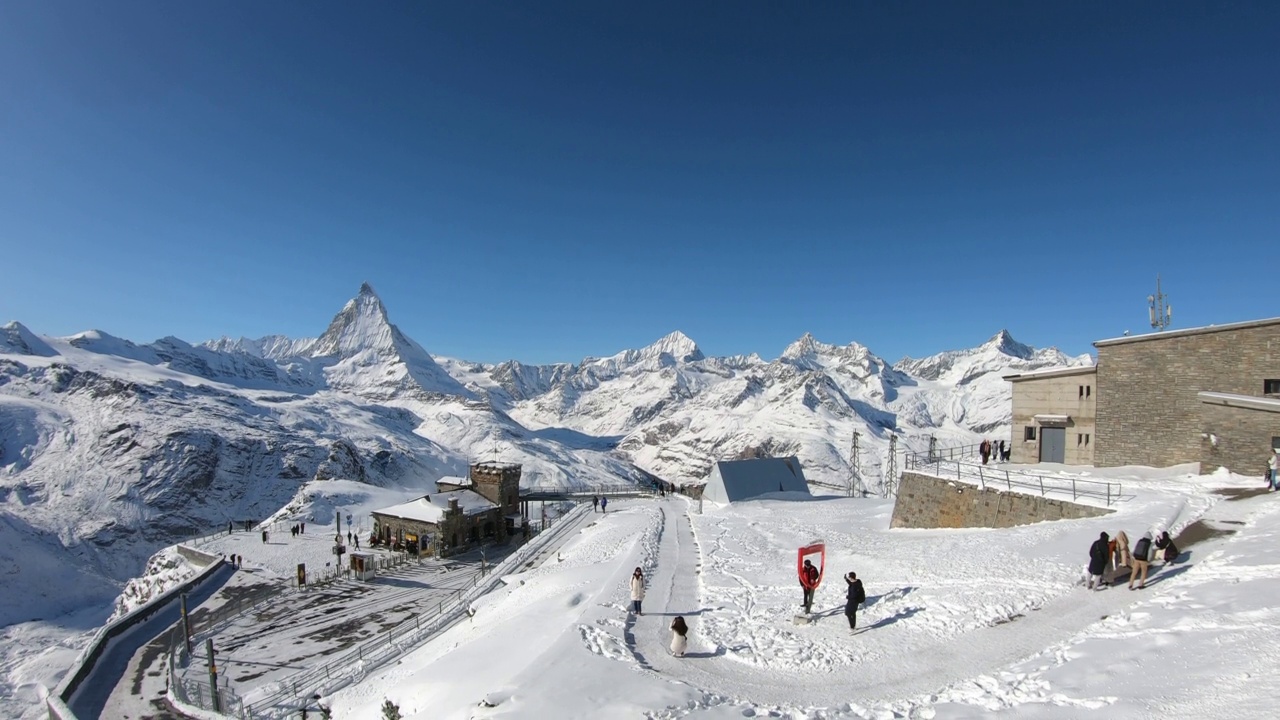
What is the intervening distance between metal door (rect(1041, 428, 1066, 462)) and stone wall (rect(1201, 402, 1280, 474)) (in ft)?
23.0

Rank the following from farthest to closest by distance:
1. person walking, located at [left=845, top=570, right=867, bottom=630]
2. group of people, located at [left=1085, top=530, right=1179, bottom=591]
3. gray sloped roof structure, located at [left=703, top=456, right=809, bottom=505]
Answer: gray sloped roof structure, located at [left=703, top=456, right=809, bottom=505], person walking, located at [left=845, top=570, right=867, bottom=630], group of people, located at [left=1085, top=530, right=1179, bottom=591]

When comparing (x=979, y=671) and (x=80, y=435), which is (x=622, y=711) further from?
(x=80, y=435)

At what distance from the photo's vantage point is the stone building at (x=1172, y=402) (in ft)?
75.2

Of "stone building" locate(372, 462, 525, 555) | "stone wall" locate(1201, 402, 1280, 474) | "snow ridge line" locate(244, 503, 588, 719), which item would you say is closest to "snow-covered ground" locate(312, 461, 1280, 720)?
"stone wall" locate(1201, 402, 1280, 474)

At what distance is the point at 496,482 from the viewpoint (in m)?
55.2

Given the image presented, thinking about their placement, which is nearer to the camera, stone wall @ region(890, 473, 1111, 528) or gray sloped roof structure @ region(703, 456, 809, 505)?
stone wall @ region(890, 473, 1111, 528)

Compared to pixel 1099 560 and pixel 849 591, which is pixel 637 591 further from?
pixel 1099 560

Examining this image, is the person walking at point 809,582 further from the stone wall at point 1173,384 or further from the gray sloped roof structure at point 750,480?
the gray sloped roof structure at point 750,480

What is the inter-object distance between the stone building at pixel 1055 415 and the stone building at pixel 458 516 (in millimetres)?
39960

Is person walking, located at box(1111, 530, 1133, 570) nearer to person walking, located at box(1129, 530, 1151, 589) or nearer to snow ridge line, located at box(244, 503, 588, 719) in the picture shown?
person walking, located at box(1129, 530, 1151, 589)

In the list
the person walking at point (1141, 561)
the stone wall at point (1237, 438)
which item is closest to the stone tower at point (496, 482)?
the stone wall at point (1237, 438)

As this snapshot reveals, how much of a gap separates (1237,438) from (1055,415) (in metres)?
8.21

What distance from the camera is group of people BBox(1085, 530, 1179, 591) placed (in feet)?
44.3

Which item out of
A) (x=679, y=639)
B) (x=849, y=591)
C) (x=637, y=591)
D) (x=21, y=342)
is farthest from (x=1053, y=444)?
(x=21, y=342)
